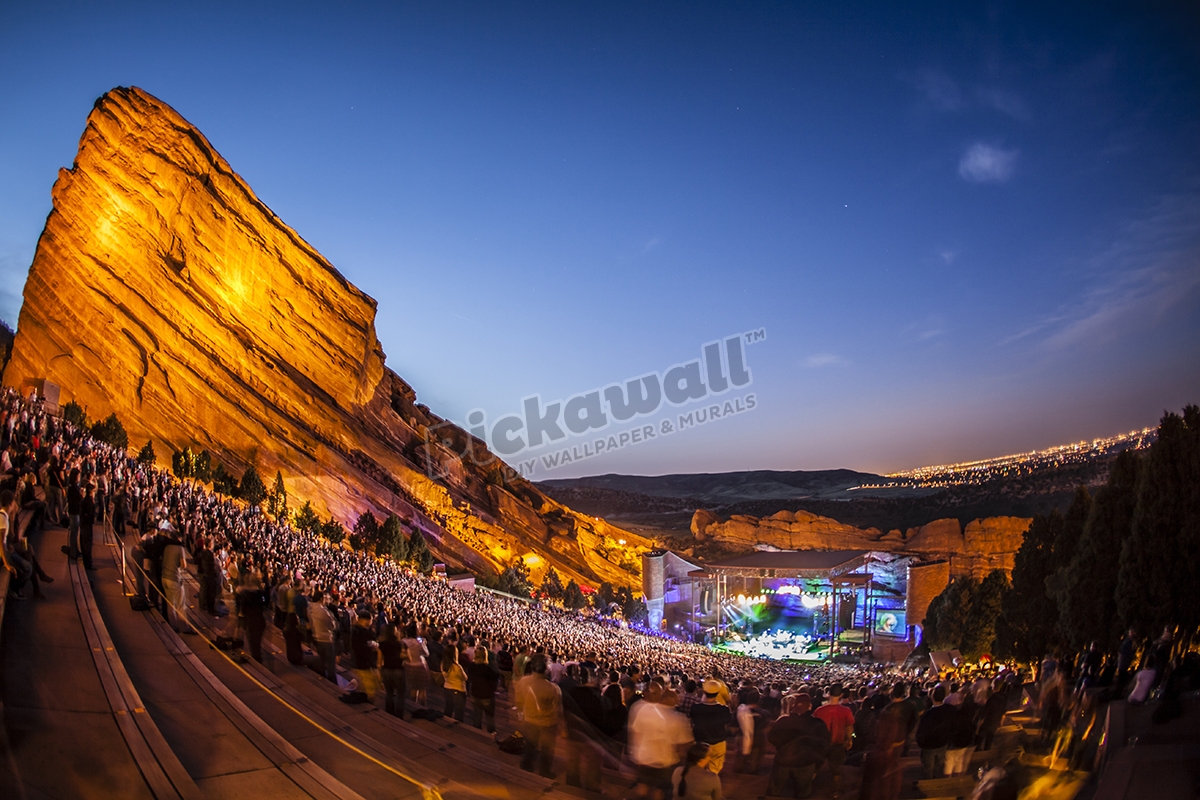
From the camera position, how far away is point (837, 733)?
5.12m

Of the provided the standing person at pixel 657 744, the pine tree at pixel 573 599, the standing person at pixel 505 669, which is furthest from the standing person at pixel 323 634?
the pine tree at pixel 573 599

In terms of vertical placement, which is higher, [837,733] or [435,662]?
[435,662]

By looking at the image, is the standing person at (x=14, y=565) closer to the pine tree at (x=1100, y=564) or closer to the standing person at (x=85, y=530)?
the standing person at (x=85, y=530)

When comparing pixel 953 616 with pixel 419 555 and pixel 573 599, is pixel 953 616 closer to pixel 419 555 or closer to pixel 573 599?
pixel 573 599

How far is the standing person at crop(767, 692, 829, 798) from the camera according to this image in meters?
4.65

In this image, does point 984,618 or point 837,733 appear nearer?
point 837,733

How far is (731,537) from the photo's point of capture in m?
71.1

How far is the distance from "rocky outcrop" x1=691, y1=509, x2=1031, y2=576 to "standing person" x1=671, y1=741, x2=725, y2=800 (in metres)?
39.5

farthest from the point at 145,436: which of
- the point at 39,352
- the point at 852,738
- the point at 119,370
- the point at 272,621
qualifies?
the point at 852,738

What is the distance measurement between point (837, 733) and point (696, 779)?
1.95 metres

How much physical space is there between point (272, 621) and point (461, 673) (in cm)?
261

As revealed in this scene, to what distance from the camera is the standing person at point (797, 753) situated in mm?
4648

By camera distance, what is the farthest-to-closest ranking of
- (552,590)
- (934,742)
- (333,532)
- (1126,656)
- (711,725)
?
(552,590) → (333,532) → (1126,656) → (934,742) → (711,725)

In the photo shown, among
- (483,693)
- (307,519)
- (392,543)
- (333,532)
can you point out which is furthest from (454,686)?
(307,519)
